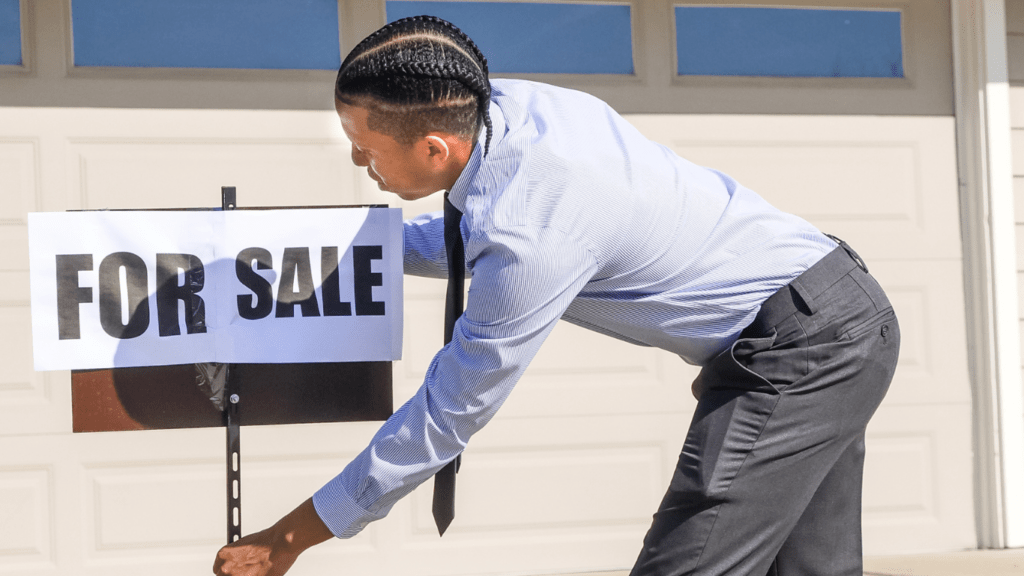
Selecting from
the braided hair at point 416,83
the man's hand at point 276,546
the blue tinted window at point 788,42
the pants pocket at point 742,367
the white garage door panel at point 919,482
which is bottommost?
the white garage door panel at point 919,482

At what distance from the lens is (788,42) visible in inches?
148

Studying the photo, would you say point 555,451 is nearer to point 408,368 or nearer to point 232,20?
point 408,368

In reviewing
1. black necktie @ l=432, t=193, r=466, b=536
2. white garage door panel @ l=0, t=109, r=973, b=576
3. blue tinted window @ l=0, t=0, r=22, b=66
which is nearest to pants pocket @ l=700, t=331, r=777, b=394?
black necktie @ l=432, t=193, r=466, b=536

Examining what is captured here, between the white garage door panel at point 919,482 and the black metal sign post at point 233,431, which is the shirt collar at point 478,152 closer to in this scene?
the black metal sign post at point 233,431

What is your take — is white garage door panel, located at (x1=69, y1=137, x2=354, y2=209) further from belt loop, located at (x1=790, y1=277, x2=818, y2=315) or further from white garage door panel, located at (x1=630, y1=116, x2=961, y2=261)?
belt loop, located at (x1=790, y1=277, x2=818, y2=315)

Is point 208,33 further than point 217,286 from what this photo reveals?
Yes

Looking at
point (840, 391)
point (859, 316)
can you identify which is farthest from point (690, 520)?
point (859, 316)

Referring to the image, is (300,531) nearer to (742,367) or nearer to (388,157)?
(388,157)

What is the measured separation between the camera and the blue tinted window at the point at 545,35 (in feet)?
11.8

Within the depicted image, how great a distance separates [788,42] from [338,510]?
312 cm

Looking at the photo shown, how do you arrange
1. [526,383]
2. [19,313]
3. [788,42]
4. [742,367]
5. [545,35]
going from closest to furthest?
[742,367], [19,313], [526,383], [545,35], [788,42]

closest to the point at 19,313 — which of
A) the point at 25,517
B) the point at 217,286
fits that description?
the point at 25,517

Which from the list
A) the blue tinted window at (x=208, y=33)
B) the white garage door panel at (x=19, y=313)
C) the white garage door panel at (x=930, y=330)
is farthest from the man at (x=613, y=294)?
the white garage door panel at (x=930, y=330)

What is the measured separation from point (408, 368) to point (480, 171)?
7.04 ft
